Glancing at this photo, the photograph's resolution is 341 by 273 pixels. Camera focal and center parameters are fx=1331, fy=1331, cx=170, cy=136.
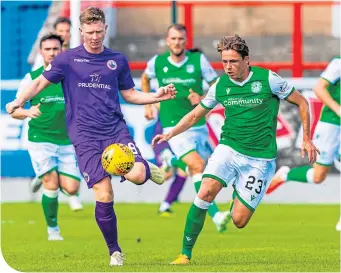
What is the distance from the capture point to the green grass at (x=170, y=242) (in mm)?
12188

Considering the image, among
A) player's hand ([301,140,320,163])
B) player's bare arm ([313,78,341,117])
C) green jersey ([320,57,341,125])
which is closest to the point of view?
player's hand ([301,140,320,163])

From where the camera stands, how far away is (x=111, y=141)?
12.3 meters

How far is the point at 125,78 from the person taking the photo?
1266 centimetres

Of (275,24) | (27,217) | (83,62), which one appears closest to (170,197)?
(27,217)

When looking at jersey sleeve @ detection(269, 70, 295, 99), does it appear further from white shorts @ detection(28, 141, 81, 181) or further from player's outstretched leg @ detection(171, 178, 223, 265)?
white shorts @ detection(28, 141, 81, 181)

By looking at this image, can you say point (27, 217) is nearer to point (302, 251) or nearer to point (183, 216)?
point (183, 216)

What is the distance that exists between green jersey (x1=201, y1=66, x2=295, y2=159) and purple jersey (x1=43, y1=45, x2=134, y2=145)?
34.2 inches

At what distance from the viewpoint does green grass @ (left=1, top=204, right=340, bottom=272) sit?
480 inches

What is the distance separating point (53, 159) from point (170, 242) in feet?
6.23

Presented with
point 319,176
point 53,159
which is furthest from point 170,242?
point 319,176

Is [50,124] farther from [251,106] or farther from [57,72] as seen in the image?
[251,106]

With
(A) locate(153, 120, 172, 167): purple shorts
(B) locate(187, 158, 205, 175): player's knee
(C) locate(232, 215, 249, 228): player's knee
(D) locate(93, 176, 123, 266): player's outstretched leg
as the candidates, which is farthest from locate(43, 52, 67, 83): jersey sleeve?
(A) locate(153, 120, 172, 167): purple shorts

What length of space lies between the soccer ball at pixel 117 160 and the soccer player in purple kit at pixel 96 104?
0.51 ft

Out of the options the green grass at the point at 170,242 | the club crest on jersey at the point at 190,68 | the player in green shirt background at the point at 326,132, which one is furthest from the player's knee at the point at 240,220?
the club crest on jersey at the point at 190,68
